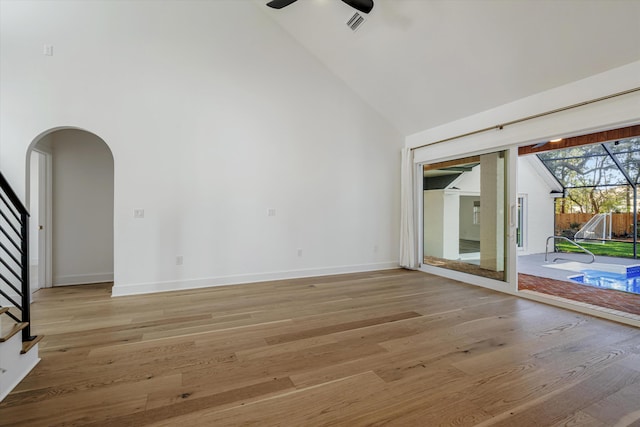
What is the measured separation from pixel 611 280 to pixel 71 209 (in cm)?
914

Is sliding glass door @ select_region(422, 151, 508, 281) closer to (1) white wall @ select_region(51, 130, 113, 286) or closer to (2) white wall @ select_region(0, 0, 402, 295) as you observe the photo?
(2) white wall @ select_region(0, 0, 402, 295)

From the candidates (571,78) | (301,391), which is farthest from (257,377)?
(571,78)

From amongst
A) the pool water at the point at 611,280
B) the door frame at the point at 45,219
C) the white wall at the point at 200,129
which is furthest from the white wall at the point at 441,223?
the door frame at the point at 45,219

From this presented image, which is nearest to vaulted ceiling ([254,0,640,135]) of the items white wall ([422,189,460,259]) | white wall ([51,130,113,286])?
white wall ([422,189,460,259])

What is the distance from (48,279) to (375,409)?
522 cm

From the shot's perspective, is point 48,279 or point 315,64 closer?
point 48,279

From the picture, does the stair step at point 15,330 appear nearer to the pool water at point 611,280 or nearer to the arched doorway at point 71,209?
the arched doorway at point 71,209

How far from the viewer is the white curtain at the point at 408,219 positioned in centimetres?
552

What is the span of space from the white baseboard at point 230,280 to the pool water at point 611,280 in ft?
10.9

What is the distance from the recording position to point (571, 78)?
3168mm

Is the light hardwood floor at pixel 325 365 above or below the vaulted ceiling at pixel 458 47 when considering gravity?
below

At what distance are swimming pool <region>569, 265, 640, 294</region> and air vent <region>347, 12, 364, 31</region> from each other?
5.35 metres

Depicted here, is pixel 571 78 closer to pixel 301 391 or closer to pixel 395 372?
pixel 395 372

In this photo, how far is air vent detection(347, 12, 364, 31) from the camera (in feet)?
12.8
